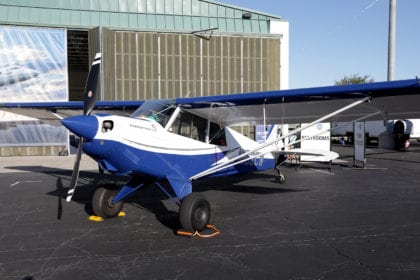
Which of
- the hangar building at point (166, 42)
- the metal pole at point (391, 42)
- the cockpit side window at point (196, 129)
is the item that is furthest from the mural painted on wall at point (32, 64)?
the metal pole at point (391, 42)

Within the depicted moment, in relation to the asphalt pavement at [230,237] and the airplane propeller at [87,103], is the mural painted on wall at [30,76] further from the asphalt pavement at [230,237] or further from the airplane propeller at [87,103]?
the airplane propeller at [87,103]

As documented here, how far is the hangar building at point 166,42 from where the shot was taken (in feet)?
68.8

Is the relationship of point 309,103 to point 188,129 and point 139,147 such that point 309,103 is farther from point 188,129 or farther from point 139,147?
point 139,147

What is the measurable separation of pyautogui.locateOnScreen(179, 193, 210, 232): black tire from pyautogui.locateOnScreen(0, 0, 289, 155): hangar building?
16.4 metres

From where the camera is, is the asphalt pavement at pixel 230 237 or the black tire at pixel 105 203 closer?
the asphalt pavement at pixel 230 237

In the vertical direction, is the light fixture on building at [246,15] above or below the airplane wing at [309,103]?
above

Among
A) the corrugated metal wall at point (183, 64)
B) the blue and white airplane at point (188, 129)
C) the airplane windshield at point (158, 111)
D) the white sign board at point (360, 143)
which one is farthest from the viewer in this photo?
the corrugated metal wall at point (183, 64)

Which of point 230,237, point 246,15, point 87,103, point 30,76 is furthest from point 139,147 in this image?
point 246,15

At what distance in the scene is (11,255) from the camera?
491cm

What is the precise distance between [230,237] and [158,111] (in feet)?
8.62

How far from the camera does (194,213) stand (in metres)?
5.90

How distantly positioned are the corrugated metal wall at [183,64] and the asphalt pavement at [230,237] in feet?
40.1

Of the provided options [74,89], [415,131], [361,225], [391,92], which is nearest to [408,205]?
[361,225]

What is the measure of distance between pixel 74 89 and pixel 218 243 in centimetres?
3459
